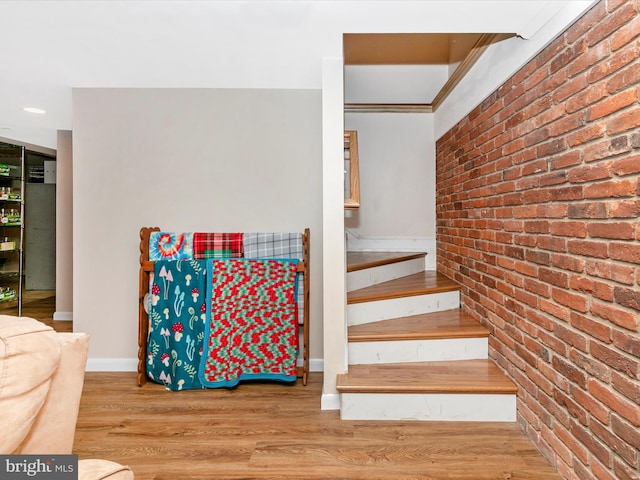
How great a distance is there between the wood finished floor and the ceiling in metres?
2.01

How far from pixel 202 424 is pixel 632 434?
6.32 feet

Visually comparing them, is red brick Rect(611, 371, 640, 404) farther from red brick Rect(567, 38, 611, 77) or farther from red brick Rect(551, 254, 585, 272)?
red brick Rect(567, 38, 611, 77)

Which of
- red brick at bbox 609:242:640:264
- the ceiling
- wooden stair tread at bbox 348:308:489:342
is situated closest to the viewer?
red brick at bbox 609:242:640:264

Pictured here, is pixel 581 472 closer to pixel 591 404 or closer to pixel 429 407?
pixel 591 404

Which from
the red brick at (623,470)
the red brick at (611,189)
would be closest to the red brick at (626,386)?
the red brick at (623,470)

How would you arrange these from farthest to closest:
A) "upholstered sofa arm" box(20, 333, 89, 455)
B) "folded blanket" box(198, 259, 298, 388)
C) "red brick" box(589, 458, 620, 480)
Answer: "folded blanket" box(198, 259, 298, 388), "red brick" box(589, 458, 620, 480), "upholstered sofa arm" box(20, 333, 89, 455)

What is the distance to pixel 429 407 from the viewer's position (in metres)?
2.04

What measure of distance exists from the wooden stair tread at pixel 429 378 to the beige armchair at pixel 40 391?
134 centimetres

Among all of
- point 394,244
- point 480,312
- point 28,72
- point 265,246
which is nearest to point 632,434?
point 480,312

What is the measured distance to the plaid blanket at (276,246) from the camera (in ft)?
8.75

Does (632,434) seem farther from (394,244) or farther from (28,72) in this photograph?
(28,72)

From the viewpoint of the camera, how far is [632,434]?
48.5 inches

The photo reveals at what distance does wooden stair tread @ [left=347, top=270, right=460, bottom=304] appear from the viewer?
2.61 meters

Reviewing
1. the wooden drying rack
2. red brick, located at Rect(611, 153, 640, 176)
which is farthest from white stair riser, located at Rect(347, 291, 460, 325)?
red brick, located at Rect(611, 153, 640, 176)
